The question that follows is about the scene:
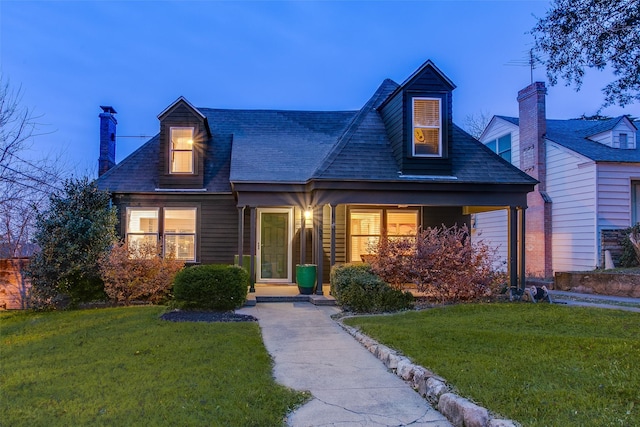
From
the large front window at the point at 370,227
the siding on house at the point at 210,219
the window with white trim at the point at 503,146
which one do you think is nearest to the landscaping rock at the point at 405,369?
the large front window at the point at 370,227

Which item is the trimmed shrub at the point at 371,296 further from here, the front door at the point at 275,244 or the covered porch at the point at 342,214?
the front door at the point at 275,244

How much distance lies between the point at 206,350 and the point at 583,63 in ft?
27.6

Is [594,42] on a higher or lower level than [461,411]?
higher

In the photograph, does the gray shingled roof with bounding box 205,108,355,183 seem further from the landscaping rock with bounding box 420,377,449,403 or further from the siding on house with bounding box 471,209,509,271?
the landscaping rock with bounding box 420,377,449,403

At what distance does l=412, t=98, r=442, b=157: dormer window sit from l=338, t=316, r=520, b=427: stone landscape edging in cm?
663

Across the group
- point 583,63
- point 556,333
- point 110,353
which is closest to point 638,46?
point 583,63

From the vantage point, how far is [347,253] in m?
13.1

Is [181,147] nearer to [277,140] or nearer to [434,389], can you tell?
[277,140]

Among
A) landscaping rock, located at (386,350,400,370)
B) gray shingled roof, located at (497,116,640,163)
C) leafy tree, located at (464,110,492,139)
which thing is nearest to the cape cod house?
gray shingled roof, located at (497,116,640,163)

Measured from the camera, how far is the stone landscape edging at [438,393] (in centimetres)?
359

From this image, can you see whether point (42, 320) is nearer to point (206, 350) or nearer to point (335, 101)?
point (206, 350)

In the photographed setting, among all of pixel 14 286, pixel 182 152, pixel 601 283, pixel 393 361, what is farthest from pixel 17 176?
pixel 601 283

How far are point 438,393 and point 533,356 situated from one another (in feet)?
5.28

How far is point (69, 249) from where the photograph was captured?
9.89 meters
